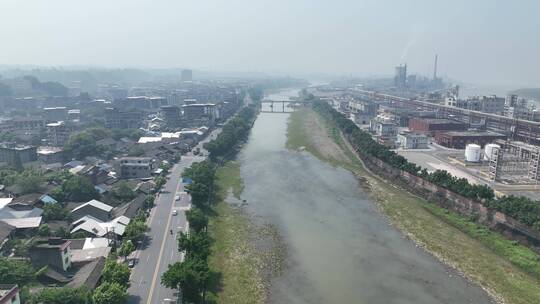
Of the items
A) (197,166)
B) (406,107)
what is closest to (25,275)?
(197,166)

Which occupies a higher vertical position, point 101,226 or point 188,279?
point 188,279

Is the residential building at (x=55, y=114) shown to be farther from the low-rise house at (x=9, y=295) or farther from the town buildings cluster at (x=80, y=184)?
the low-rise house at (x=9, y=295)

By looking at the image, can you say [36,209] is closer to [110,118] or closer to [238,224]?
[238,224]

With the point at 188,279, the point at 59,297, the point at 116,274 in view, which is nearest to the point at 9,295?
the point at 59,297

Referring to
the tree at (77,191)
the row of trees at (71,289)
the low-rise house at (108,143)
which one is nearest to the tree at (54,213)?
the tree at (77,191)

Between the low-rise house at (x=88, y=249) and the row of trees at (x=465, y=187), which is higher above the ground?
the row of trees at (x=465, y=187)

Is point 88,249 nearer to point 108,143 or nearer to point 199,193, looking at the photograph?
point 199,193
